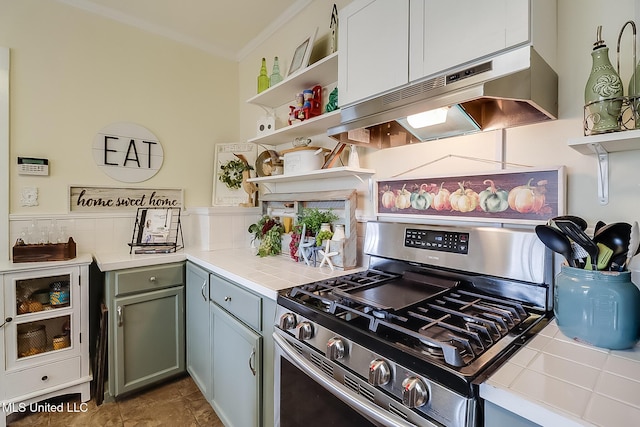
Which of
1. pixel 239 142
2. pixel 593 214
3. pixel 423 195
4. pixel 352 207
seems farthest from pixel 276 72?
pixel 593 214

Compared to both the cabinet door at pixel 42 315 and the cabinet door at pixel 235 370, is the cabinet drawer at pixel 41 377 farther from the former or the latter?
the cabinet door at pixel 235 370

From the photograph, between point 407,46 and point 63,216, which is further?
point 63,216

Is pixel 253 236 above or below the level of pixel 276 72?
below

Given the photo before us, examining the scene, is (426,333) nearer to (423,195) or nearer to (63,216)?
(423,195)

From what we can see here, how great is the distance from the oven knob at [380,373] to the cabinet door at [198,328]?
1.26 metres

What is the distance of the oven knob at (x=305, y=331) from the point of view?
1.04m

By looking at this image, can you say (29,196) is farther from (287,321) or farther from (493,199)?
(493,199)

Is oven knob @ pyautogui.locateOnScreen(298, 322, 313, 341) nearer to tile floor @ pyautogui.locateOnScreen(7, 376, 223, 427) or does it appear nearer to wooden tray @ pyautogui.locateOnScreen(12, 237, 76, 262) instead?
tile floor @ pyautogui.locateOnScreen(7, 376, 223, 427)

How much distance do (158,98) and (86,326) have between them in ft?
5.60

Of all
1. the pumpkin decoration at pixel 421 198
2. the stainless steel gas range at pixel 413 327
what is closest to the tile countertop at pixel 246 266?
the stainless steel gas range at pixel 413 327

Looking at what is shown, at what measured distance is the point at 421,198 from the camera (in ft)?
4.65

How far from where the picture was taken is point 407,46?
3.63ft

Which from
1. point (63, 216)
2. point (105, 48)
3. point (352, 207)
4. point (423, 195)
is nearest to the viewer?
point (423, 195)

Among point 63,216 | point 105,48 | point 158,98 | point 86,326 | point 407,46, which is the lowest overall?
point 86,326
